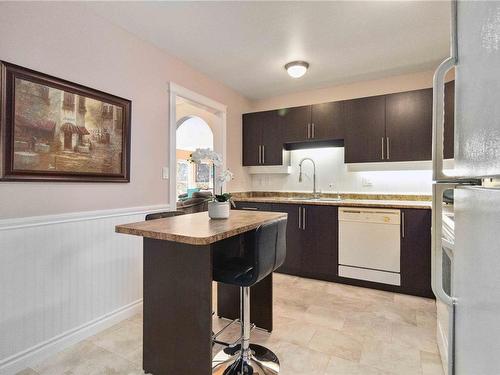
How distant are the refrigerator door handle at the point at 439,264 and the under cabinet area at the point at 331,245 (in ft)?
6.92

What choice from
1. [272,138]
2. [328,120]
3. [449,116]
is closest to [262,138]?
[272,138]

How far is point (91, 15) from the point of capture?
2.08 metres

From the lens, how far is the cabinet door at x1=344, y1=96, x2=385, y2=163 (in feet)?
10.4

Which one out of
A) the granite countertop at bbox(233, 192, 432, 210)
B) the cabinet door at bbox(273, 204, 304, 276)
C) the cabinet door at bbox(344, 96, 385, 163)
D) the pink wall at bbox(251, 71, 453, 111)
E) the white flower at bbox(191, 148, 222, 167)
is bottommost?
the cabinet door at bbox(273, 204, 304, 276)

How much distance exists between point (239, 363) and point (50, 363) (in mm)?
1259

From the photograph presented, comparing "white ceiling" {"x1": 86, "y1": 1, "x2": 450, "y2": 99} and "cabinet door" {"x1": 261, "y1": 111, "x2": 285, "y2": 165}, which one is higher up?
"white ceiling" {"x1": 86, "y1": 1, "x2": 450, "y2": 99}

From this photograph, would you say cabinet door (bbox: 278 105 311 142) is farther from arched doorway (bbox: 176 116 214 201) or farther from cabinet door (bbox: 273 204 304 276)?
arched doorway (bbox: 176 116 214 201)

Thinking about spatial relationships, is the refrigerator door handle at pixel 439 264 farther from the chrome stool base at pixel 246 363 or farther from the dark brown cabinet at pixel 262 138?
the dark brown cabinet at pixel 262 138

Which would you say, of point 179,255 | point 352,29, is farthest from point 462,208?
point 352,29

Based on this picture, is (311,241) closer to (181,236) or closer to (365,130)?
(365,130)

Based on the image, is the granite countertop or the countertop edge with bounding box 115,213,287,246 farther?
the granite countertop

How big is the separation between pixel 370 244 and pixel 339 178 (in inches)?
44.3

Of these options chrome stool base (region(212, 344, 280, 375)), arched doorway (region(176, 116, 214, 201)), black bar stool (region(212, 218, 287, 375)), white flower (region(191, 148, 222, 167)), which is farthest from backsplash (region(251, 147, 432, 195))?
arched doorway (region(176, 116, 214, 201))

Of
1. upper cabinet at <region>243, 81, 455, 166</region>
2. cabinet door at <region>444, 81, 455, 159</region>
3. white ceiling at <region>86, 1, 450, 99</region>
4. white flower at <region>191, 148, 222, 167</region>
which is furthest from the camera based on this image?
upper cabinet at <region>243, 81, 455, 166</region>
